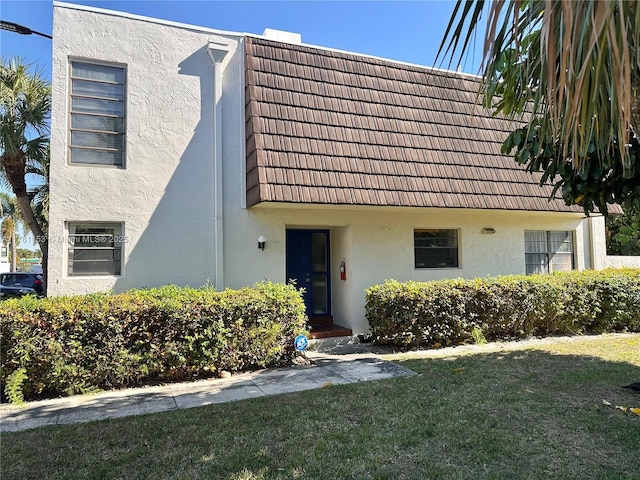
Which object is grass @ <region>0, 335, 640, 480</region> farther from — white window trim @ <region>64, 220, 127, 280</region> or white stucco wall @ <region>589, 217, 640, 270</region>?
white stucco wall @ <region>589, 217, 640, 270</region>

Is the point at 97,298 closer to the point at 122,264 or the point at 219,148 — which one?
the point at 122,264

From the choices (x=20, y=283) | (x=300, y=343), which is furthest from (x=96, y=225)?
(x=20, y=283)

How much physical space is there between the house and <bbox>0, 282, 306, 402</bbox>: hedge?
179 centimetres

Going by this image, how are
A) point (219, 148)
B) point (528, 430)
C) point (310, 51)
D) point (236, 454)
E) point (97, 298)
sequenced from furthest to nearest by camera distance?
1. point (310, 51)
2. point (219, 148)
3. point (97, 298)
4. point (528, 430)
5. point (236, 454)

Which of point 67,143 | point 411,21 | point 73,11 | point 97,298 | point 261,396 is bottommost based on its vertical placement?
point 261,396

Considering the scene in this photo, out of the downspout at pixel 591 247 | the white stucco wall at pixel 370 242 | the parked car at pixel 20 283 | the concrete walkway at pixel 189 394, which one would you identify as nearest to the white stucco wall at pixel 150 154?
the white stucco wall at pixel 370 242

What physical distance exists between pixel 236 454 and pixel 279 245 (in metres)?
5.48

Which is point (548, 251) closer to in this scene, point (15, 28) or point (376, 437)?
point (376, 437)

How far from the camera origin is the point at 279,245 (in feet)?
29.9

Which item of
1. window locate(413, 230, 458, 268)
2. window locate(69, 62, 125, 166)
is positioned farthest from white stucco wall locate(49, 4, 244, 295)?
window locate(413, 230, 458, 268)

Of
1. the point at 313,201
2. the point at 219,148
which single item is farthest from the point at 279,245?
the point at 219,148

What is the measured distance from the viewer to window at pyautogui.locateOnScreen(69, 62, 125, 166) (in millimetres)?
8281

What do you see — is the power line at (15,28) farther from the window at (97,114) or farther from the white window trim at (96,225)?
the white window trim at (96,225)

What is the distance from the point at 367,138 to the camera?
30.3ft
